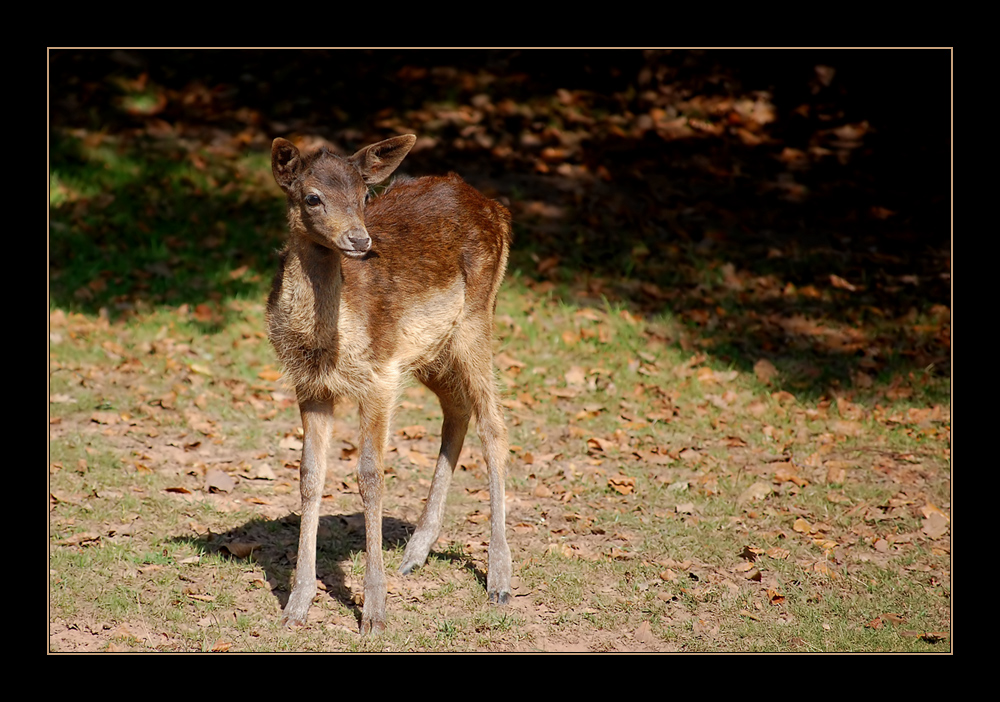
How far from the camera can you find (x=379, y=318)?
5.89 meters

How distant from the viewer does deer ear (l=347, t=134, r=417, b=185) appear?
18.1 feet

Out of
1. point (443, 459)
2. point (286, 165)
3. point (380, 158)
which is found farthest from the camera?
point (443, 459)

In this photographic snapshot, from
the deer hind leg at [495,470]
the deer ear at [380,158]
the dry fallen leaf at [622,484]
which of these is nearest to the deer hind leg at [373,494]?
the deer hind leg at [495,470]

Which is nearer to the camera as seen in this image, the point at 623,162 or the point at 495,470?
the point at 495,470

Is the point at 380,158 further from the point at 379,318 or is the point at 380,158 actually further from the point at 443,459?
the point at 443,459

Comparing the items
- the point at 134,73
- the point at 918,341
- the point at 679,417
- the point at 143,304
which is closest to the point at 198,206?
the point at 143,304

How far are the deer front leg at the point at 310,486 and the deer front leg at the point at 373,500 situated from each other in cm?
25

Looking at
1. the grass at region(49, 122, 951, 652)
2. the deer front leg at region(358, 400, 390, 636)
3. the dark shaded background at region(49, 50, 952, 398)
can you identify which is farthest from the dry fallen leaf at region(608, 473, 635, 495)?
the dark shaded background at region(49, 50, 952, 398)

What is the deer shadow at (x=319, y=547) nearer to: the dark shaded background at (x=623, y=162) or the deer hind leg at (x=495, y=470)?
the deer hind leg at (x=495, y=470)

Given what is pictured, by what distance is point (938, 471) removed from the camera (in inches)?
318

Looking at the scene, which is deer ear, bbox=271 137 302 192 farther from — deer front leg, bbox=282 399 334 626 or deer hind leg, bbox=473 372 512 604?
deer hind leg, bbox=473 372 512 604

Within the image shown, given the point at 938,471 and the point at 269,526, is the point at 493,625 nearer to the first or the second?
the point at 269,526

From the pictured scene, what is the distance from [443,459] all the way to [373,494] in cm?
109

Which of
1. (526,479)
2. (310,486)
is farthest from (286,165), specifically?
(526,479)
